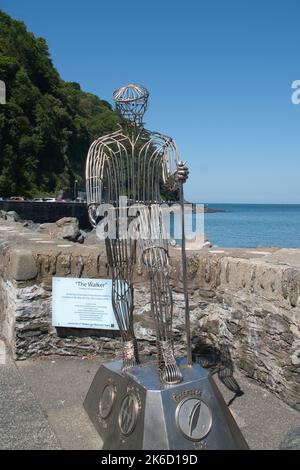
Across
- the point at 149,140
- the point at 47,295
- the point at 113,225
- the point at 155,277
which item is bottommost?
the point at 47,295

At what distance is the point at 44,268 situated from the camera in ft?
18.2

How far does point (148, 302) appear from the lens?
5.53m

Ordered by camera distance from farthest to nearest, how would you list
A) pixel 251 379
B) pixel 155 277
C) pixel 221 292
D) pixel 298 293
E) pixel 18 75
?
pixel 18 75
pixel 221 292
pixel 251 379
pixel 298 293
pixel 155 277

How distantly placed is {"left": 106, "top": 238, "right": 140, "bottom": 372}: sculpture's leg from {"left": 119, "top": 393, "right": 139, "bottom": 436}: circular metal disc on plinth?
1.23 ft

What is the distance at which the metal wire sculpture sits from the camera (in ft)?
12.3

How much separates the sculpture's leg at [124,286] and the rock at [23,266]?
5.74ft

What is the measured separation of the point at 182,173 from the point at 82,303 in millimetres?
2458

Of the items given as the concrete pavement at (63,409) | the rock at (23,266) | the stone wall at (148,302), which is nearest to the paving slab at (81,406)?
the concrete pavement at (63,409)

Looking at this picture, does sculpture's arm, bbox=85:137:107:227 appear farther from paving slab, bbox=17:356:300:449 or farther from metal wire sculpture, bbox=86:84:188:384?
paving slab, bbox=17:356:300:449

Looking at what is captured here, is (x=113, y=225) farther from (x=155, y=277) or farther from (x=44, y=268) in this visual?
(x=44, y=268)

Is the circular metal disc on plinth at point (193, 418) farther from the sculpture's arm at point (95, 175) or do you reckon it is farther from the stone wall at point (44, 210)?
the stone wall at point (44, 210)

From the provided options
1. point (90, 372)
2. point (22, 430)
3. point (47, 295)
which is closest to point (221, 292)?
point (90, 372)

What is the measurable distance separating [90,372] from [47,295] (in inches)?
40.9

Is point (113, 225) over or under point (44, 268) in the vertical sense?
over
